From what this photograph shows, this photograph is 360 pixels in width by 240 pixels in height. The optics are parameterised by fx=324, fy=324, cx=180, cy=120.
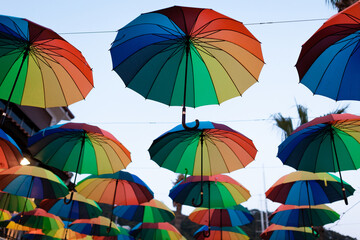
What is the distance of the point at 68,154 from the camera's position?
24.8ft

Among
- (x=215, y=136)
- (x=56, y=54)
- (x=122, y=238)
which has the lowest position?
(x=122, y=238)

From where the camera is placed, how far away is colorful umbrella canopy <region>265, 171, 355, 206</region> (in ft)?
25.6

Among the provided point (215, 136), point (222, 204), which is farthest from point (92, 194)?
point (215, 136)

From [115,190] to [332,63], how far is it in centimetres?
679

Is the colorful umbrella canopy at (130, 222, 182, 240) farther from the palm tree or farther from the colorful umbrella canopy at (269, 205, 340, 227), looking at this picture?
the palm tree

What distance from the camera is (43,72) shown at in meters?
5.54

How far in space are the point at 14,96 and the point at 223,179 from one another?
5.57 meters

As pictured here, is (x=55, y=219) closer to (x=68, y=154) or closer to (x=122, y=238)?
(x=122, y=238)

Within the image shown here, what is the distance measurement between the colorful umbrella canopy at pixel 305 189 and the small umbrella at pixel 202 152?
5.08 ft

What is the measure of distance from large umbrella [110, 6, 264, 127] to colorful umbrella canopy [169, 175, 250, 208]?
387cm

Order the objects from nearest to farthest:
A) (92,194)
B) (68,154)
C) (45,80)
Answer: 1. (45,80)
2. (68,154)
3. (92,194)

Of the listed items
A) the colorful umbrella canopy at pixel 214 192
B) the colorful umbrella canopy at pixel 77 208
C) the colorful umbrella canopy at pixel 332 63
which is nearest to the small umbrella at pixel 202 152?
the colorful umbrella canopy at pixel 214 192

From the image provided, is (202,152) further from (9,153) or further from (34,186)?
(34,186)

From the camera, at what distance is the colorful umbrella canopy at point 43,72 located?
5.13 metres
